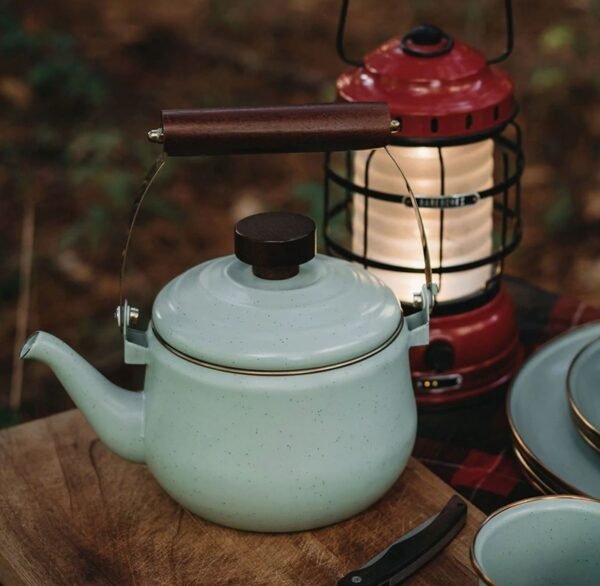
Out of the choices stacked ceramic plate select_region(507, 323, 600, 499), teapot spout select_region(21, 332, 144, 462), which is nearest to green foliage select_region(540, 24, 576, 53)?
stacked ceramic plate select_region(507, 323, 600, 499)

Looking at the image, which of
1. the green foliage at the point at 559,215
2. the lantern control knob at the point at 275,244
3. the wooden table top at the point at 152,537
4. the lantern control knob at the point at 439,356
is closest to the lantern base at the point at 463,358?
the lantern control knob at the point at 439,356

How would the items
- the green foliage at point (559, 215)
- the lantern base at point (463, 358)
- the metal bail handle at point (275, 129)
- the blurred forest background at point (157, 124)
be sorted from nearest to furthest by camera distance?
1. the metal bail handle at point (275, 129)
2. the lantern base at point (463, 358)
3. the blurred forest background at point (157, 124)
4. the green foliage at point (559, 215)

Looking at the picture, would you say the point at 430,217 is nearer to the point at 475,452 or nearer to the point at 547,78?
the point at 475,452

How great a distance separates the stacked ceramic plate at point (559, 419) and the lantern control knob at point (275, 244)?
0.26m

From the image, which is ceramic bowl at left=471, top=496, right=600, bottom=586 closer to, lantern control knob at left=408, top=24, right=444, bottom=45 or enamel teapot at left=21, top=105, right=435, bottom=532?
enamel teapot at left=21, top=105, right=435, bottom=532

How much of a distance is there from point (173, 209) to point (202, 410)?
6.23 feet

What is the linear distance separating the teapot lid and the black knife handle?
6.4 inches

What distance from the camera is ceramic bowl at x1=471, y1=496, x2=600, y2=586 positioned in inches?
26.4

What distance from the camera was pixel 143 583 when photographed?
0.79 meters

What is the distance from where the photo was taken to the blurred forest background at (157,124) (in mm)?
2430

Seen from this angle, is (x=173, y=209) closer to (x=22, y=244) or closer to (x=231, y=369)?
(x=22, y=244)

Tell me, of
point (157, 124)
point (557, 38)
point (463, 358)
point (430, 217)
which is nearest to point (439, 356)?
point (463, 358)

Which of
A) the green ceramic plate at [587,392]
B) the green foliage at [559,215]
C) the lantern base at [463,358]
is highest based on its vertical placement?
the green ceramic plate at [587,392]

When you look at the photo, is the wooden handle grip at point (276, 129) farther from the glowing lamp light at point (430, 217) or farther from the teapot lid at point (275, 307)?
the glowing lamp light at point (430, 217)
